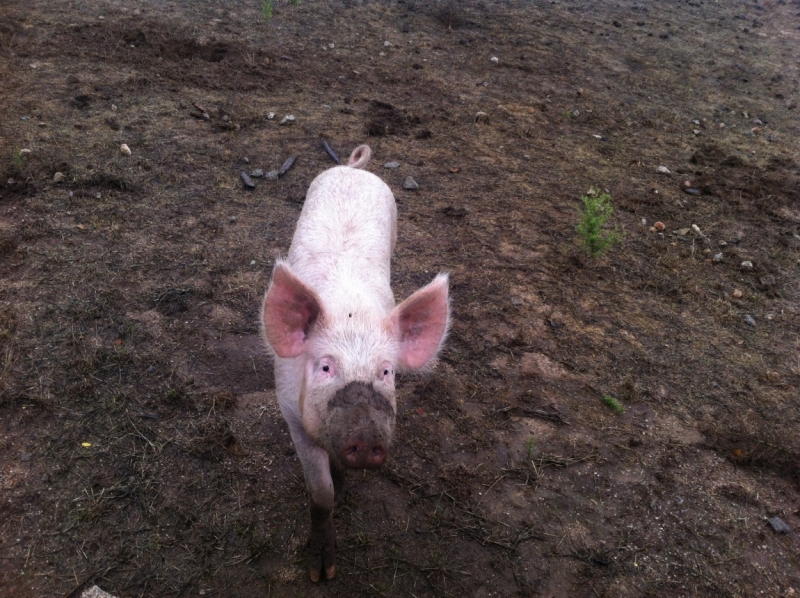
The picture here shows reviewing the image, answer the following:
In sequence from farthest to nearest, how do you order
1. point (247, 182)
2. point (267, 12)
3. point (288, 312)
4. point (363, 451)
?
point (267, 12), point (247, 182), point (288, 312), point (363, 451)

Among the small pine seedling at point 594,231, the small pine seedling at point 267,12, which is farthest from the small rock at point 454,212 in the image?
the small pine seedling at point 267,12

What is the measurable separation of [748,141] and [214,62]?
7.53m

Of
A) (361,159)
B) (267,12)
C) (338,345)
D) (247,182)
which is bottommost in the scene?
(247,182)

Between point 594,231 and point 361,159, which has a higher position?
point 361,159

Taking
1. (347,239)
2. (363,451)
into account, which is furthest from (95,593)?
(347,239)

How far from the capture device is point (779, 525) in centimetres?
306

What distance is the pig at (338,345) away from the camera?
2.09 metres

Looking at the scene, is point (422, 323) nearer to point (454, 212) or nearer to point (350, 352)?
point (350, 352)

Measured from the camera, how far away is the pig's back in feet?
9.21

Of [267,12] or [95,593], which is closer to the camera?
[95,593]

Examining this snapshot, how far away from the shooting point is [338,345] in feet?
7.64

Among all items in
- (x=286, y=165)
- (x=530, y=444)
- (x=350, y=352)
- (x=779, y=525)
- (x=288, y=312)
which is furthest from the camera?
(x=286, y=165)

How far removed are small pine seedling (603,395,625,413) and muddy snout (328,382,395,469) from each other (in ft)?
7.14

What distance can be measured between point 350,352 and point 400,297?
2133 mm
